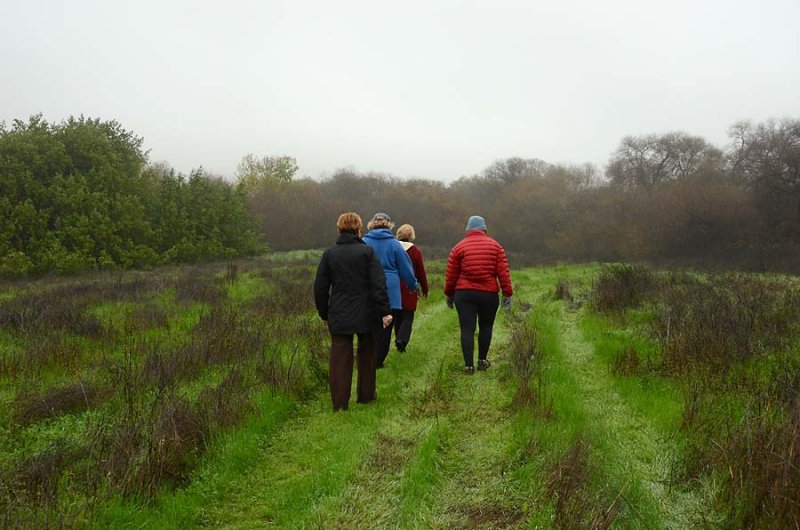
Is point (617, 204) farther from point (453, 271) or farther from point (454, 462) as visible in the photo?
point (454, 462)

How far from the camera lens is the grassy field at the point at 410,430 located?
3.08 m

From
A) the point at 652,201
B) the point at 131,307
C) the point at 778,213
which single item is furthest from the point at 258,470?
the point at 652,201

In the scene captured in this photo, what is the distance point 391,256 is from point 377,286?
1.47 meters

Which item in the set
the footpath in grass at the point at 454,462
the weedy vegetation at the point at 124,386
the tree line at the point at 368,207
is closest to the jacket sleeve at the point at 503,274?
the footpath in grass at the point at 454,462

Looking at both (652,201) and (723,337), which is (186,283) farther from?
(652,201)

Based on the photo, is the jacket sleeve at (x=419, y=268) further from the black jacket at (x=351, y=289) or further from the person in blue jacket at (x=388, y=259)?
the black jacket at (x=351, y=289)

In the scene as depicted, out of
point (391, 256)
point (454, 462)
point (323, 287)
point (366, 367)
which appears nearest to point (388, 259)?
point (391, 256)

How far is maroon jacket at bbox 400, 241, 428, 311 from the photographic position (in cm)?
702

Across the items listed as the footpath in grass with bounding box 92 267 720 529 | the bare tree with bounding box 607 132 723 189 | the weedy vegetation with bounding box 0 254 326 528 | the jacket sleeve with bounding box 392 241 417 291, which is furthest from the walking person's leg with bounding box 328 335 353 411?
the bare tree with bounding box 607 132 723 189

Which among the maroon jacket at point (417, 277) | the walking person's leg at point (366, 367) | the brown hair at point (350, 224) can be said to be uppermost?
the brown hair at point (350, 224)

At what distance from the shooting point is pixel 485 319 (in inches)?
250

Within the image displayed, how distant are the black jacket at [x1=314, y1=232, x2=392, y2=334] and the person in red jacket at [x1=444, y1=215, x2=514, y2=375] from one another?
146 centimetres

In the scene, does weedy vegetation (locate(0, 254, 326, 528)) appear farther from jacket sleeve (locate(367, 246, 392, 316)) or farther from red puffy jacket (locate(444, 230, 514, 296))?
red puffy jacket (locate(444, 230, 514, 296))

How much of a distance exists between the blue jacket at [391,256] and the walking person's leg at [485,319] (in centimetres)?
Answer: 93
